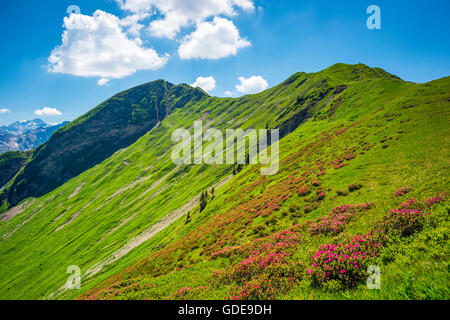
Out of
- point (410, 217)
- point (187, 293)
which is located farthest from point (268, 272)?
point (410, 217)

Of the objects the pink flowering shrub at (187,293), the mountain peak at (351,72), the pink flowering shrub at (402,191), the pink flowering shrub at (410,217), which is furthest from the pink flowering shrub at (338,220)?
the mountain peak at (351,72)

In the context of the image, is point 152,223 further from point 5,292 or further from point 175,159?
point 175,159

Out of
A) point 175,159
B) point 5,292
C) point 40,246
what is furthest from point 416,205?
point 40,246

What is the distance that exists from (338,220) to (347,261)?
7420 millimetres

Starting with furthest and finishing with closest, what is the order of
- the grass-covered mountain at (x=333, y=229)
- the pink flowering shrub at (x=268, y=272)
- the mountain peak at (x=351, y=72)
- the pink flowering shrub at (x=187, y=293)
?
the mountain peak at (x=351, y=72)
the pink flowering shrub at (x=187, y=293)
the pink flowering shrub at (x=268, y=272)
the grass-covered mountain at (x=333, y=229)

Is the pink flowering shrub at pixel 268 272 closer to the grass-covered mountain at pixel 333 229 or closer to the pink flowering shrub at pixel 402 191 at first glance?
the grass-covered mountain at pixel 333 229

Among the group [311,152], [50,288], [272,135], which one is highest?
[272,135]

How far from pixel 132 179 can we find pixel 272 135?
139583mm

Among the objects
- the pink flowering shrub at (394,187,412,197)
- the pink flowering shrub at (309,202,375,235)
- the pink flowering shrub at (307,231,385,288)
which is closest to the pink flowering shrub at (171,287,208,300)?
the pink flowering shrub at (307,231,385,288)

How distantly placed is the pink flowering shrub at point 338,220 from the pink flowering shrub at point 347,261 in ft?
10.8

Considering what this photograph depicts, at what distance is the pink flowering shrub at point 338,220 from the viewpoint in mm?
15203

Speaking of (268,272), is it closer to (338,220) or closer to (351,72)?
(338,220)

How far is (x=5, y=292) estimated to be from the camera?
89.0 m

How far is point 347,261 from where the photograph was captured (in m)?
9.69
